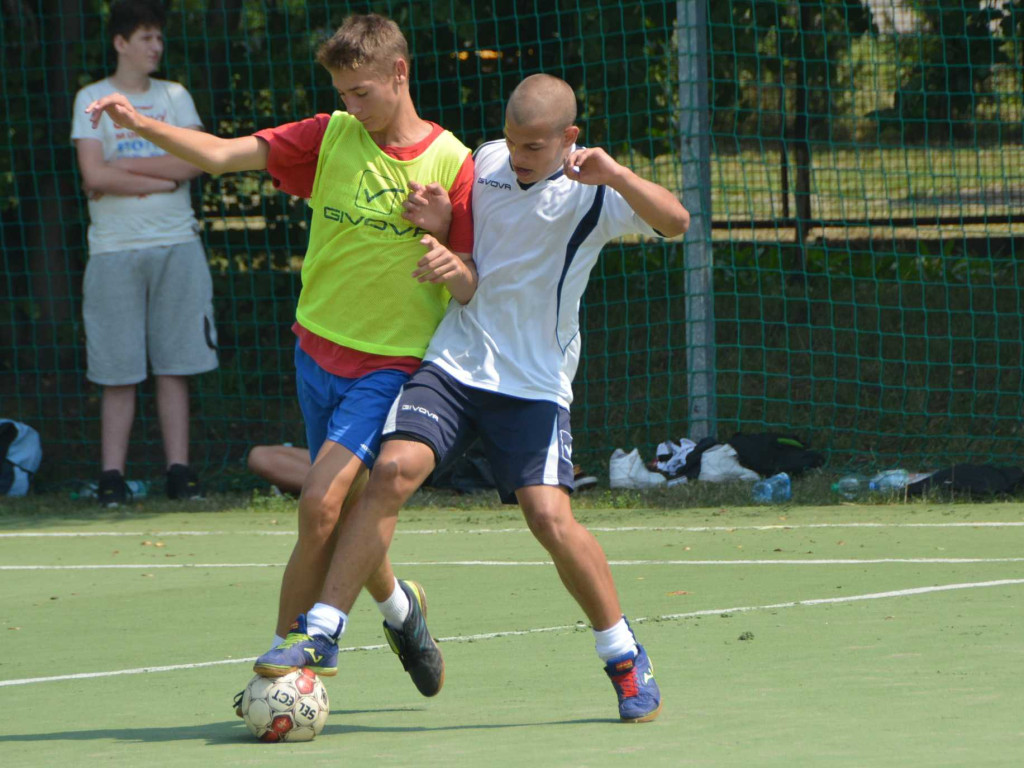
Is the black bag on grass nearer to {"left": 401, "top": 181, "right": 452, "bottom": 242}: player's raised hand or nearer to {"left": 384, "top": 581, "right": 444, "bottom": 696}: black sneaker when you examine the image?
{"left": 384, "top": 581, "right": 444, "bottom": 696}: black sneaker

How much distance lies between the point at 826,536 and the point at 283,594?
3520mm

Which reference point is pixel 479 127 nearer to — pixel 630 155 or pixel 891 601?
pixel 630 155

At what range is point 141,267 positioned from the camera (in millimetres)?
9133

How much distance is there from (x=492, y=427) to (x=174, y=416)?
5.08 metres

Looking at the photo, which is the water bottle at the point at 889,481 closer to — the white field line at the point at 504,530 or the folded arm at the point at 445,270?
the white field line at the point at 504,530

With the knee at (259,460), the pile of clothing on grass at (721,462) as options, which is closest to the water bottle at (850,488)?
the pile of clothing on grass at (721,462)

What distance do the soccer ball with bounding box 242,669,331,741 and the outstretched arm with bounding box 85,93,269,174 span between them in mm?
1452

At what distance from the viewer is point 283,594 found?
4422mm

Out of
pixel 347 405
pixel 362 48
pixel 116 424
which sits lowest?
pixel 116 424

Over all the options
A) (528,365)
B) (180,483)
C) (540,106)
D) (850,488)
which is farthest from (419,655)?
(180,483)

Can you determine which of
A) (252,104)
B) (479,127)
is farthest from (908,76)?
(252,104)

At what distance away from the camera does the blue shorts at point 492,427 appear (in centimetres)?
428

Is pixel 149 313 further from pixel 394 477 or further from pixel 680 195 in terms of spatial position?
pixel 394 477

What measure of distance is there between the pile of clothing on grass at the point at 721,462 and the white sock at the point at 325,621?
16.2 feet
